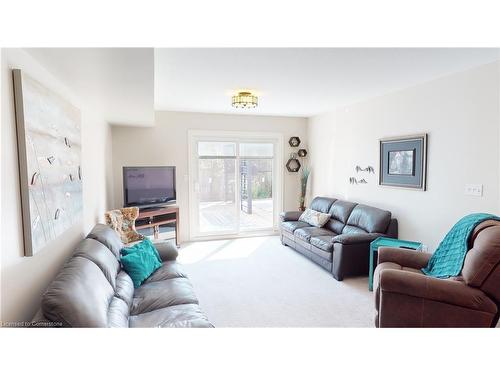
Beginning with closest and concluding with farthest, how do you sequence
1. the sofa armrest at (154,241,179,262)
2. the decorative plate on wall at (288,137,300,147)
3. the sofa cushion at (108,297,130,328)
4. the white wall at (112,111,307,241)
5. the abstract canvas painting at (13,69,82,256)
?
the abstract canvas painting at (13,69,82,256) → the sofa cushion at (108,297,130,328) → the sofa armrest at (154,241,179,262) → the white wall at (112,111,307,241) → the decorative plate on wall at (288,137,300,147)

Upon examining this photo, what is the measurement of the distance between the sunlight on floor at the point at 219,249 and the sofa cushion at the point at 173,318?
2284 mm

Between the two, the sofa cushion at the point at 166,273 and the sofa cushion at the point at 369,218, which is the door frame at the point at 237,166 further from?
the sofa cushion at the point at 166,273

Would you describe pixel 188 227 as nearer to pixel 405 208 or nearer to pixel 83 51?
pixel 405 208

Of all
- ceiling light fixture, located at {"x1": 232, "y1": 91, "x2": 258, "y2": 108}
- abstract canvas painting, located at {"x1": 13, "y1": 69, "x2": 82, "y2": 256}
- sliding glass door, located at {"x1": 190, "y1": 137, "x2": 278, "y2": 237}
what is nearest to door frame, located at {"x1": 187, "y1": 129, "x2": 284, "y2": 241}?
sliding glass door, located at {"x1": 190, "y1": 137, "x2": 278, "y2": 237}

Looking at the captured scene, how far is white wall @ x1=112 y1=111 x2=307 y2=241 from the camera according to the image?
502 cm

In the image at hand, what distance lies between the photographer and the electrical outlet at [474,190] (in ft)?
9.27

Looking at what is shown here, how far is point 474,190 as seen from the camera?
289cm

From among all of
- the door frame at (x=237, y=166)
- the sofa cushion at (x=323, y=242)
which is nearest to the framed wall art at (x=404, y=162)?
the sofa cushion at (x=323, y=242)

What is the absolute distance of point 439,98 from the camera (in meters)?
3.23

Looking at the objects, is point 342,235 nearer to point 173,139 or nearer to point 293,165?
point 293,165

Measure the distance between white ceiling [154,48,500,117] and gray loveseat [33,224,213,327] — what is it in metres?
1.78

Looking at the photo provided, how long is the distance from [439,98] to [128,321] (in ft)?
12.4

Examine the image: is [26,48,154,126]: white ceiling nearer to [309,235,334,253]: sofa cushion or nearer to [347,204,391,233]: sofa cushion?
[309,235,334,253]: sofa cushion

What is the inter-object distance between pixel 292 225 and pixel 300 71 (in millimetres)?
2665
